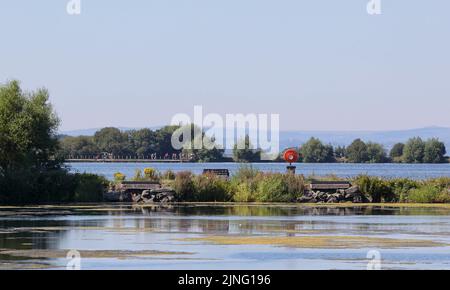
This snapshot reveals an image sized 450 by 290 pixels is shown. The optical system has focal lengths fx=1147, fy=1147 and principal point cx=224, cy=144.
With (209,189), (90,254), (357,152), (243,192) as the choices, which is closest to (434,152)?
(357,152)

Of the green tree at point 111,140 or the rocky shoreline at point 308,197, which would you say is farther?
the green tree at point 111,140

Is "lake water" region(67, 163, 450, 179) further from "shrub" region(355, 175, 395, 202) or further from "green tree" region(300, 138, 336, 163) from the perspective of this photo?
"shrub" region(355, 175, 395, 202)

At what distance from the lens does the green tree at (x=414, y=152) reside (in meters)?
146

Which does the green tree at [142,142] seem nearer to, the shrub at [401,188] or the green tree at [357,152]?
the green tree at [357,152]

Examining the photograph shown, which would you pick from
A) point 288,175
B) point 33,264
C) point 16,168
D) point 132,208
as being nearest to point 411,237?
point 33,264

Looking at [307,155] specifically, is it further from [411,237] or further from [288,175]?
[411,237]

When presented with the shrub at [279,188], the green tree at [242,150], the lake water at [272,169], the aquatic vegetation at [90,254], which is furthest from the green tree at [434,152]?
the aquatic vegetation at [90,254]

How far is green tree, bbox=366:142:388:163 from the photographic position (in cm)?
14450

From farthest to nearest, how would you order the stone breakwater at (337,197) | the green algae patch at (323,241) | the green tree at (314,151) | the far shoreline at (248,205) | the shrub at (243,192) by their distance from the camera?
1. the green tree at (314,151)
2. the shrub at (243,192)
3. the stone breakwater at (337,197)
4. the far shoreline at (248,205)
5. the green algae patch at (323,241)

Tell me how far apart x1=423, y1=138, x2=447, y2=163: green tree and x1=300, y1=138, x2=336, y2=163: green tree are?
18466mm

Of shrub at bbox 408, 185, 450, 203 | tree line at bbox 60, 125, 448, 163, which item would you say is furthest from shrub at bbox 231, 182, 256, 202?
tree line at bbox 60, 125, 448, 163

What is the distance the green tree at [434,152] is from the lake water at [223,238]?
10051 centimetres

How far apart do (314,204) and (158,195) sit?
7.38 m

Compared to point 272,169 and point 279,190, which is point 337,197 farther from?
point 272,169
